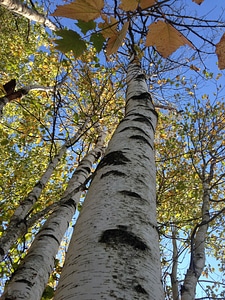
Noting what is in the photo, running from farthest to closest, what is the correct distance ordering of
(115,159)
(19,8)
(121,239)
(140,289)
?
1. (19,8)
2. (115,159)
3. (121,239)
4. (140,289)

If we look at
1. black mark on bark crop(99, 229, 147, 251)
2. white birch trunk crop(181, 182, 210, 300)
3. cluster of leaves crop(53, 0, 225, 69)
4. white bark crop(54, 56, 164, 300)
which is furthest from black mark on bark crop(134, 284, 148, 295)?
white birch trunk crop(181, 182, 210, 300)

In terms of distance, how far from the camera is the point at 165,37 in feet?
3.39

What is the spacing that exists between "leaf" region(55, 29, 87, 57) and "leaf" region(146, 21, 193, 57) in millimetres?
268

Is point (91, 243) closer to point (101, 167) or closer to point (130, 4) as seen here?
point (101, 167)

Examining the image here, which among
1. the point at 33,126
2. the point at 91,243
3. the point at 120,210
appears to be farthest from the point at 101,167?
the point at 33,126

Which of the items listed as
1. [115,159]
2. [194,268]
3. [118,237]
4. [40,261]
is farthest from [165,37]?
[194,268]

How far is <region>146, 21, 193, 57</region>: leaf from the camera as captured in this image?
1.01 meters

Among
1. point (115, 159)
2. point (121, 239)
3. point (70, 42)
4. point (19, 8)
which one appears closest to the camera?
point (121, 239)

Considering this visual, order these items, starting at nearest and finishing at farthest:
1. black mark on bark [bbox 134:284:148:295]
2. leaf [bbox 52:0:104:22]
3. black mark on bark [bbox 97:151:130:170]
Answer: black mark on bark [bbox 134:284:148:295] < leaf [bbox 52:0:104:22] < black mark on bark [bbox 97:151:130:170]

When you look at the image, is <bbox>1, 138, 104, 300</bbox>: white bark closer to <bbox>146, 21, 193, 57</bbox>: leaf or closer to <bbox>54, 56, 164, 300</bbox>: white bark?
<bbox>54, 56, 164, 300</bbox>: white bark

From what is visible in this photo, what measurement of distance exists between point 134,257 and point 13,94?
4.00 meters

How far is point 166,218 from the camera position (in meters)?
7.95

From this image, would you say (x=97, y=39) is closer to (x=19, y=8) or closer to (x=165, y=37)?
(x=165, y=37)

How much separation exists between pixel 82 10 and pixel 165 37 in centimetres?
33
